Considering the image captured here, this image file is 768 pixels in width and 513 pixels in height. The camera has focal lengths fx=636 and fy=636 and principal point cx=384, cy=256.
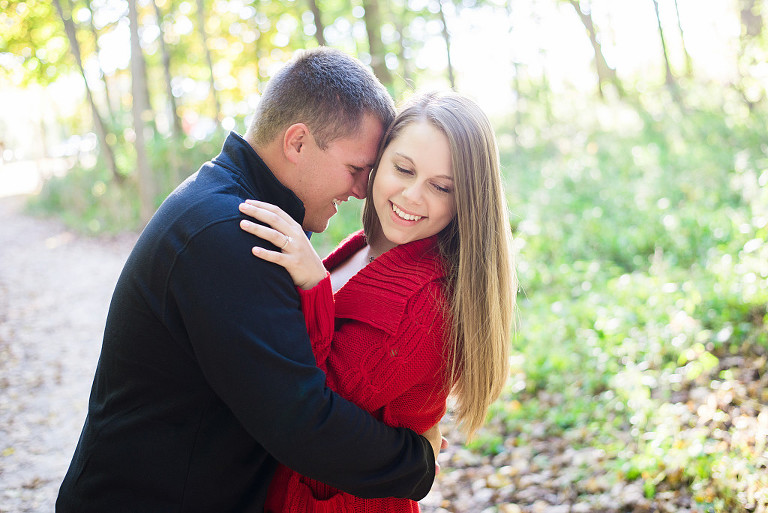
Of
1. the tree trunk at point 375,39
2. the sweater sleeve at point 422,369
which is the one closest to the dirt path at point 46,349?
the sweater sleeve at point 422,369

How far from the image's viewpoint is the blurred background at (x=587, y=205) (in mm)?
4238

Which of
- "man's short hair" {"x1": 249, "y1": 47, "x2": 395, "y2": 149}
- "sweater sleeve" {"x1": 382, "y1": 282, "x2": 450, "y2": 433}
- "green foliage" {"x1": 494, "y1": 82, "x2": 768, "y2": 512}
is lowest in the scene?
"green foliage" {"x1": 494, "y1": 82, "x2": 768, "y2": 512}

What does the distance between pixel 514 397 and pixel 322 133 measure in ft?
12.9

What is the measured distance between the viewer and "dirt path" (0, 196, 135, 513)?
5.04 m

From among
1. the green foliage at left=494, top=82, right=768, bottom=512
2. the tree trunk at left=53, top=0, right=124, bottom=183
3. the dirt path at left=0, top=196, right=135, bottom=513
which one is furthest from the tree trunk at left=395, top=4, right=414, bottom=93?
the dirt path at left=0, top=196, right=135, bottom=513

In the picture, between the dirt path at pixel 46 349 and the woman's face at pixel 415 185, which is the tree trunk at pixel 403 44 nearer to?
the dirt path at pixel 46 349

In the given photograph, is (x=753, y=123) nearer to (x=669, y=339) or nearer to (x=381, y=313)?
(x=669, y=339)

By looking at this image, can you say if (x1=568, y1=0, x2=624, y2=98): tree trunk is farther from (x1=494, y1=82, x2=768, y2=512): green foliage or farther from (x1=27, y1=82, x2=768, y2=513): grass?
(x1=494, y1=82, x2=768, y2=512): green foliage

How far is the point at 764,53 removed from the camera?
9648 mm

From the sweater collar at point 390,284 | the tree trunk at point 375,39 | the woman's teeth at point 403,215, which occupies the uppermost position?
the tree trunk at point 375,39

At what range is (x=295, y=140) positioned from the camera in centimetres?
219

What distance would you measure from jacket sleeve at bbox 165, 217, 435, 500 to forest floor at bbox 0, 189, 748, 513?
2.65 meters

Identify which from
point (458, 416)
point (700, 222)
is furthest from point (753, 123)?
point (458, 416)

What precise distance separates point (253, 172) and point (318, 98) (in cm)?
35
